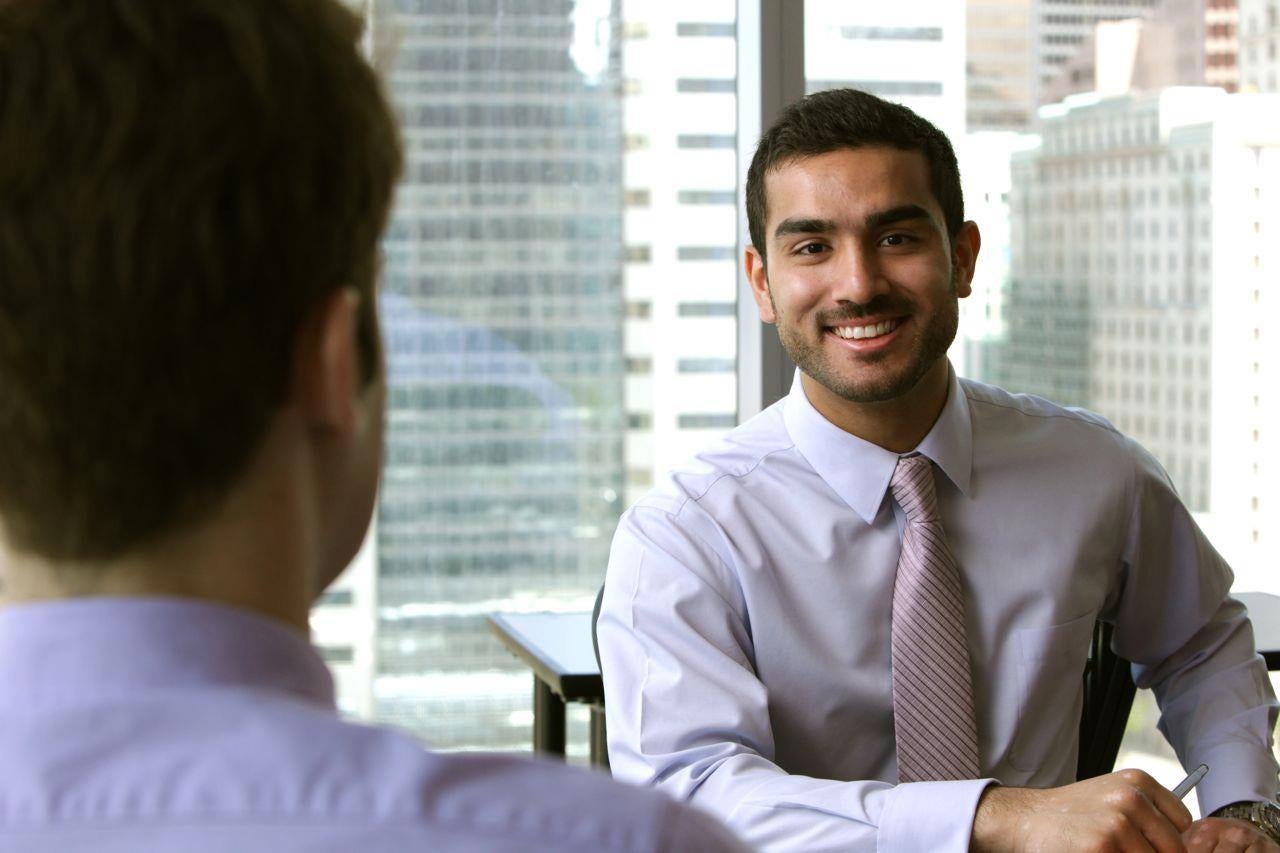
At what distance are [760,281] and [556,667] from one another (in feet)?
2.01

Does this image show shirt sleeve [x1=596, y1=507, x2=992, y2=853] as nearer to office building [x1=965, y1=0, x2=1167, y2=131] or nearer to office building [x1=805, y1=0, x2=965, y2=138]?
office building [x1=805, y1=0, x2=965, y2=138]

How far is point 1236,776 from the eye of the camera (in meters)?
1.70

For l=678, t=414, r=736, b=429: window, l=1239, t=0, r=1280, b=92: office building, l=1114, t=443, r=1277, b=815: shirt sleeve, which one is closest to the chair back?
l=1114, t=443, r=1277, b=815: shirt sleeve

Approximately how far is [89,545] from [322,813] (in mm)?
145

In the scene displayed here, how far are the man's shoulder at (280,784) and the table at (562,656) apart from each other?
1.51 metres

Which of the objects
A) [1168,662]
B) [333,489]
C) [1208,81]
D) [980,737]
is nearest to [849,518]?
[980,737]

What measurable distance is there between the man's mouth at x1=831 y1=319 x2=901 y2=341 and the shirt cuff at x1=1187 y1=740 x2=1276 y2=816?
2.10 feet

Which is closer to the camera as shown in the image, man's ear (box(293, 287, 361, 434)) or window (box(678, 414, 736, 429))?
man's ear (box(293, 287, 361, 434))

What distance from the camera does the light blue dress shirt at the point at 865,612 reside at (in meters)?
1.52

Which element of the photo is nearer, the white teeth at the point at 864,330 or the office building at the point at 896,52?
the white teeth at the point at 864,330

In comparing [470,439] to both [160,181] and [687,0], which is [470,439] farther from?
[160,181]

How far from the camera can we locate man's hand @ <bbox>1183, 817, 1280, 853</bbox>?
1482 mm

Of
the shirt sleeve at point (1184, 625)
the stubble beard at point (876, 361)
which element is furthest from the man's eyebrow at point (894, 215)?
the shirt sleeve at point (1184, 625)

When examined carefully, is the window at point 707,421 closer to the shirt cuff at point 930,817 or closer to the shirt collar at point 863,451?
the shirt collar at point 863,451
